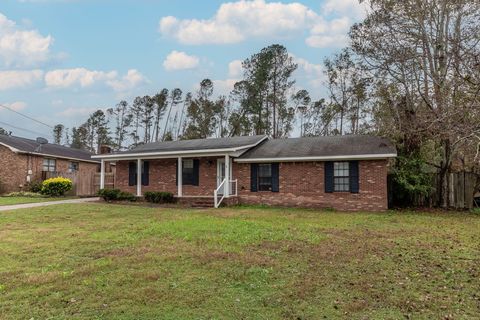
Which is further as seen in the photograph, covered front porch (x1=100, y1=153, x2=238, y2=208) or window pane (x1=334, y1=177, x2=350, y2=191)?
covered front porch (x1=100, y1=153, x2=238, y2=208)

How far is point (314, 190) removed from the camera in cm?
1544

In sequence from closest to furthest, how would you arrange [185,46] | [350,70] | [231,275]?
[231,275] → [185,46] → [350,70]

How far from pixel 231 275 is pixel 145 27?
16.2 m

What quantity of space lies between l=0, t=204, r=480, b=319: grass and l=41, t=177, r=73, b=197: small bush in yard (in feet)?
39.6

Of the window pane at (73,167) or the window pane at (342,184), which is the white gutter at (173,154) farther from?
the window pane at (73,167)

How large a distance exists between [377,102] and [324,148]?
4153mm

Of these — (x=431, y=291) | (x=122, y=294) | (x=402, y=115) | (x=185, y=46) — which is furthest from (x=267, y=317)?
(x=185, y=46)

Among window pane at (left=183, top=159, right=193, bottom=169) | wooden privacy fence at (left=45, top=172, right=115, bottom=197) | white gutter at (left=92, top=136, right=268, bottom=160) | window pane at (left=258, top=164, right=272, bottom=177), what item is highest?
white gutter at (left=92, top=136, right=268, bottom=160)

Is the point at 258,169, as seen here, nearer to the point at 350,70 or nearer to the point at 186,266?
the point at 186,266

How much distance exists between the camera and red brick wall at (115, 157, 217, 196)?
1730cm

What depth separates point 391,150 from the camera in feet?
46.7

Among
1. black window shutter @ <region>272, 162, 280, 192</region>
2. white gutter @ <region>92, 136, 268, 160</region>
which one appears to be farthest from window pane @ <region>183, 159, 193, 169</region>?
black window shutter @ <region>272, 162, 280, 192</region>

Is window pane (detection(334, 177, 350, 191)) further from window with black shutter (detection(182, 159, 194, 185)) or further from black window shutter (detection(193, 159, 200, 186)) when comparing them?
window with black shutter (detection(182, 159, 194, 185))

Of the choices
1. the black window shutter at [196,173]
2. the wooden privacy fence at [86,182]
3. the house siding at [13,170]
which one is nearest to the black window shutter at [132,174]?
the wooden privacy fence at [86,182]
